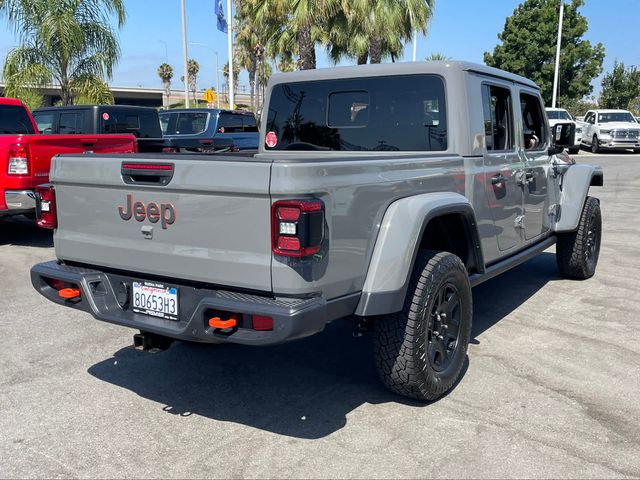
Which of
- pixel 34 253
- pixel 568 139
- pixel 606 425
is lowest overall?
pixel 606 425

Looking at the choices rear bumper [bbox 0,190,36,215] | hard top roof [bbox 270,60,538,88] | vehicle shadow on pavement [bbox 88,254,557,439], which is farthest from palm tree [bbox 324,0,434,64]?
vehicle shadow on pavement [bbox 88,254,557,439]

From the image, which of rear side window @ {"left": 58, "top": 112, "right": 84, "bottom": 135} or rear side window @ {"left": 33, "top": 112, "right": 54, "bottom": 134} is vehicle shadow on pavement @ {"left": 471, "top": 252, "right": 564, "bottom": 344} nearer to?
rear side window @ {"left": 58, "top": 112, "right": 84, "bottom": 135}

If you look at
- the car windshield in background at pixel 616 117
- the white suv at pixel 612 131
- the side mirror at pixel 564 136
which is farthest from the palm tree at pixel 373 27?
the side mirror at pixel 564 136

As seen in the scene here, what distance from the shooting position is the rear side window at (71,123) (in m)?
11.0

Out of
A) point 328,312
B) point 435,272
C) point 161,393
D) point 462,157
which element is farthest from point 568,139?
point 161,393

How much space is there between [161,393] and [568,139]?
4.14 m

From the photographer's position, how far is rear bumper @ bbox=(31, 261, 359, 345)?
9.39 feet

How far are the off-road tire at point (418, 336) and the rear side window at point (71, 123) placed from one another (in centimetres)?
890

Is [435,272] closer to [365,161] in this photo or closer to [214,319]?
[365,161]

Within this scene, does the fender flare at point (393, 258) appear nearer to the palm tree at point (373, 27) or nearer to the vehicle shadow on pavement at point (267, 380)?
the vehicle shadow on pavement at point (267, 380)

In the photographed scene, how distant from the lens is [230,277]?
10.0 feet

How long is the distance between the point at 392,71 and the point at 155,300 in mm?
2223

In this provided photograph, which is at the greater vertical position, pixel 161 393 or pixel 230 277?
pixel 230 277

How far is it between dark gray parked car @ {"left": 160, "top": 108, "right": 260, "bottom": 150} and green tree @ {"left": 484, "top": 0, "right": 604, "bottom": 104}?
3380 cm
